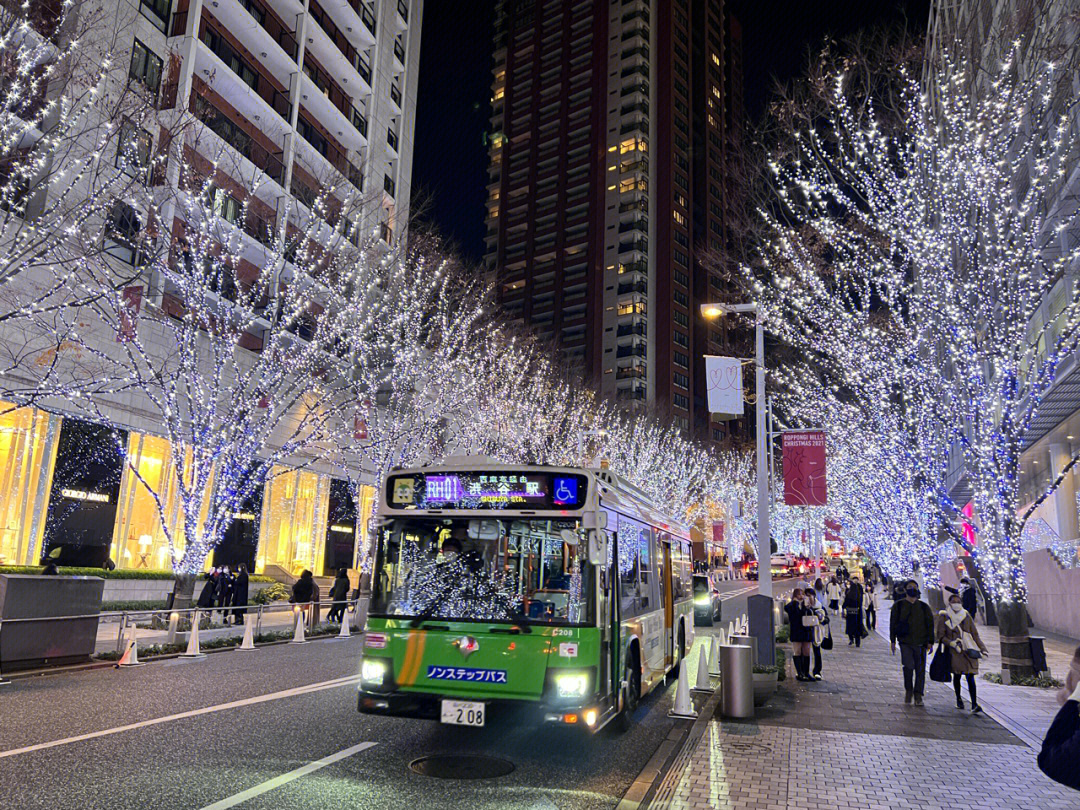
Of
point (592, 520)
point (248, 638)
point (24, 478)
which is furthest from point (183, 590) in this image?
point (592, 520)

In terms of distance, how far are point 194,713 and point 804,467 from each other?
40.0ft

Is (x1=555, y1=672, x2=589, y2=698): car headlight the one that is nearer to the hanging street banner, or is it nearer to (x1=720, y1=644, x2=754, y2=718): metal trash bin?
(x1=720, y1=644, x2=754, y2=718): metal trash bin

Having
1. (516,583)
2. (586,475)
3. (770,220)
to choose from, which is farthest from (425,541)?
(770,220)

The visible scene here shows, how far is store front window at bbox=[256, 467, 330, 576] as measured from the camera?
30.3 metres

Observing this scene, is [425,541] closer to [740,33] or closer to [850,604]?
[850,604]

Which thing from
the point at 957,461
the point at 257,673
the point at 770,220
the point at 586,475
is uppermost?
the point at 770,220

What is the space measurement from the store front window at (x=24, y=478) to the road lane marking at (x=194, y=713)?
13.8 meters

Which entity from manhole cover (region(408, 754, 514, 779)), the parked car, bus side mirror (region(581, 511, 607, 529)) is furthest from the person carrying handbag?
the parked car

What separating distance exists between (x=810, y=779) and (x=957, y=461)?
27.6 m

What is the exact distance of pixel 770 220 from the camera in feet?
47.8

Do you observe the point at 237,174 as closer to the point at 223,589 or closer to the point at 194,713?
the point at 223,589

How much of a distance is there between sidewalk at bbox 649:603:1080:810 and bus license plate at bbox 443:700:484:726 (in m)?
1.68

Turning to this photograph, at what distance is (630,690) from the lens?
8.52 m

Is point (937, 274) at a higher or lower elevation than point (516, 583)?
higher
